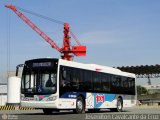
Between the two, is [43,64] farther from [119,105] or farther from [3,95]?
[3,95]

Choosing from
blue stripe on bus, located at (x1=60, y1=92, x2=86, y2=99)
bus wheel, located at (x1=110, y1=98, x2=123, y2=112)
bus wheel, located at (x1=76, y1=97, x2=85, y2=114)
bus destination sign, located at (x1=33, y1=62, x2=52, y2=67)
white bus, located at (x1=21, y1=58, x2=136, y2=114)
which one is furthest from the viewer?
bus wheel, located at (x1=110, y1=98, x2=123, y2=112)

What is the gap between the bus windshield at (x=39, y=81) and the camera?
69.1 ft

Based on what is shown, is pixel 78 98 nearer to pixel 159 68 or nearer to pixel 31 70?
pixel 31 70

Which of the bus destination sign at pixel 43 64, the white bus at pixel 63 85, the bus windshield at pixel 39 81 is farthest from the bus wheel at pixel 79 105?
the bus destination sign at pixel 43 64

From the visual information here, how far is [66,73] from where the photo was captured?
21.8 metres

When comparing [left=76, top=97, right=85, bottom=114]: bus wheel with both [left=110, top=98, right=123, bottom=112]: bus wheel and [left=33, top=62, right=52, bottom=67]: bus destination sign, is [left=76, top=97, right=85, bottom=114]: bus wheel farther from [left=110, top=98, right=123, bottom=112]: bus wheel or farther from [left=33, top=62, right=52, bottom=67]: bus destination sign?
[left=110, top=98, right=123, bottom=112]: bus wheel

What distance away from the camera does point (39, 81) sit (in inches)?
837

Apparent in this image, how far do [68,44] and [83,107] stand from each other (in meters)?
64.8

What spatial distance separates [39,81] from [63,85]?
1.24 metres

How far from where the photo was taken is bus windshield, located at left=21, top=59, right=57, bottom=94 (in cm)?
2106

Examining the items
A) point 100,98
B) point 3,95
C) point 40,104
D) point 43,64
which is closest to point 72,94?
point 40,104

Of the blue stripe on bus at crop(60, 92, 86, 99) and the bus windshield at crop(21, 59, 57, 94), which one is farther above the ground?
the bus windshield at crop(21, 59, 57, 94)

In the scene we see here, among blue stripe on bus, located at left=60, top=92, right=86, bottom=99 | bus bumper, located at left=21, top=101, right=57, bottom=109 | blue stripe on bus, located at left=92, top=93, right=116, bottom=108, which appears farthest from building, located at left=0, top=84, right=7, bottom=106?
bus bumper, located at left=21, top=101, right=57, bottom=109

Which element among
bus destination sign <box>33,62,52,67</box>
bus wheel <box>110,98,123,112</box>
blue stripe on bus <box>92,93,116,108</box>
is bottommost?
bus wheel <box>110,98,123,112</box>
